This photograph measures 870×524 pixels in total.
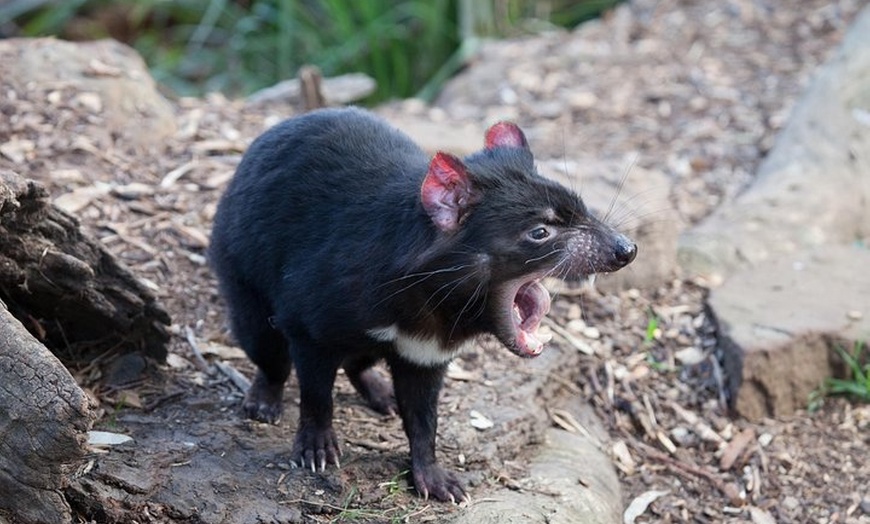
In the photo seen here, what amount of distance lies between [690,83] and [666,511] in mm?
3815

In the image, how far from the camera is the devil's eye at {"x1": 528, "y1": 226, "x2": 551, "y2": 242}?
119 inches

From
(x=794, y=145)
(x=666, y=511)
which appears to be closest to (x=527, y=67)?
(x=794, y=145)

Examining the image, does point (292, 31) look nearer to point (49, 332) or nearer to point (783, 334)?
point (783, 334)

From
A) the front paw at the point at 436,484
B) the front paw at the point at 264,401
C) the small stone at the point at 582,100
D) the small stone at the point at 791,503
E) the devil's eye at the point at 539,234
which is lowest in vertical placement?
the small stone at the point at 791,503

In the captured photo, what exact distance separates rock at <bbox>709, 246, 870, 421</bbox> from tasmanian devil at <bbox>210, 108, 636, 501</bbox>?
155 centimetres

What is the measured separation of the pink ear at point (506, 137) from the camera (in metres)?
3.31

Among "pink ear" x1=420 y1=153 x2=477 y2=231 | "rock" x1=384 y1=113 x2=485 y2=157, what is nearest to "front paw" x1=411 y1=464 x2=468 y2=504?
"pink ear" x1=420 y1=153 x2=477 y2=231

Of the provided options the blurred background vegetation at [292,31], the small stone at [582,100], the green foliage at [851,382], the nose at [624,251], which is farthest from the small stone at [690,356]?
the blurred background vegetation at [292,31]

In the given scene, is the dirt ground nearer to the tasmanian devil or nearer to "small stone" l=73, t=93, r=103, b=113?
"small stone" l=73, t=93, r=103, b=113

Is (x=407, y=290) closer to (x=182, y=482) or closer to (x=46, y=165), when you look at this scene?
(x=182, y=482)

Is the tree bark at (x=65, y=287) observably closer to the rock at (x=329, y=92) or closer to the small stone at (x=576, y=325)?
the small stone at (x=576, y=325)

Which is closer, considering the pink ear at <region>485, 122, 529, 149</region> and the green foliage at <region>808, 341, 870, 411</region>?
the pink ear at <region>485, 122, 529, 149</region>

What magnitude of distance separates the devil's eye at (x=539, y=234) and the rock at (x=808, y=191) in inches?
92.5

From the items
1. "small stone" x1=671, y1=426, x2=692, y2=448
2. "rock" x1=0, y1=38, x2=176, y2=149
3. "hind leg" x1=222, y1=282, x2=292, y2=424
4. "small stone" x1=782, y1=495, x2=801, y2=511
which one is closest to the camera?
"hind leg" x1=222, y1=282, x2=292, y2=424
